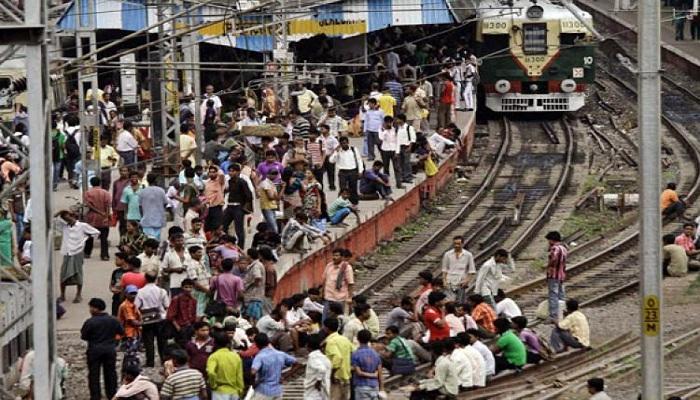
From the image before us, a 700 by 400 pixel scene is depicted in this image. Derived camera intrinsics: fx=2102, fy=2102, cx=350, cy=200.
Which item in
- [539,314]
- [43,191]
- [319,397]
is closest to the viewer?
[43,191]

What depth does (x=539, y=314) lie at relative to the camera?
26.0m

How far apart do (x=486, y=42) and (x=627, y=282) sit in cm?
1658

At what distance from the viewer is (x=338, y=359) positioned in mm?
19969

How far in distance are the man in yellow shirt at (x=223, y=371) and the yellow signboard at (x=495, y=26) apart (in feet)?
88.5

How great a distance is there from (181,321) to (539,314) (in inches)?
251

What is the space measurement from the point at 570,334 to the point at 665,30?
38.8m

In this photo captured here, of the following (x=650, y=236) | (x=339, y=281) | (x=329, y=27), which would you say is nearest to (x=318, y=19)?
→ (x=329, y=27)

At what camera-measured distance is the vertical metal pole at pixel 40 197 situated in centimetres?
1395

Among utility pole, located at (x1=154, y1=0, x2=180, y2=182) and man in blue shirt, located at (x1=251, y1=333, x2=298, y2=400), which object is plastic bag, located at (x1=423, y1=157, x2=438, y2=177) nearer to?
utility pole, located at (x1=154, y1=0, x2=180, y2=182)

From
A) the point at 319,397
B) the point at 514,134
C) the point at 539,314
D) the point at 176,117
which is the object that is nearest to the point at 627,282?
the point at 539,314

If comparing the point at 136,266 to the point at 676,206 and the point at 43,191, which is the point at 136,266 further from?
the point at 676,206

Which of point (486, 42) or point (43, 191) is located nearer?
point (43, 191)

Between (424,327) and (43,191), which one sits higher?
(43,191)

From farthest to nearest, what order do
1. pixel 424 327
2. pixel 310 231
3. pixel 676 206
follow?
pixel 676 206 → pixel 310 231 → pixel 424 327
